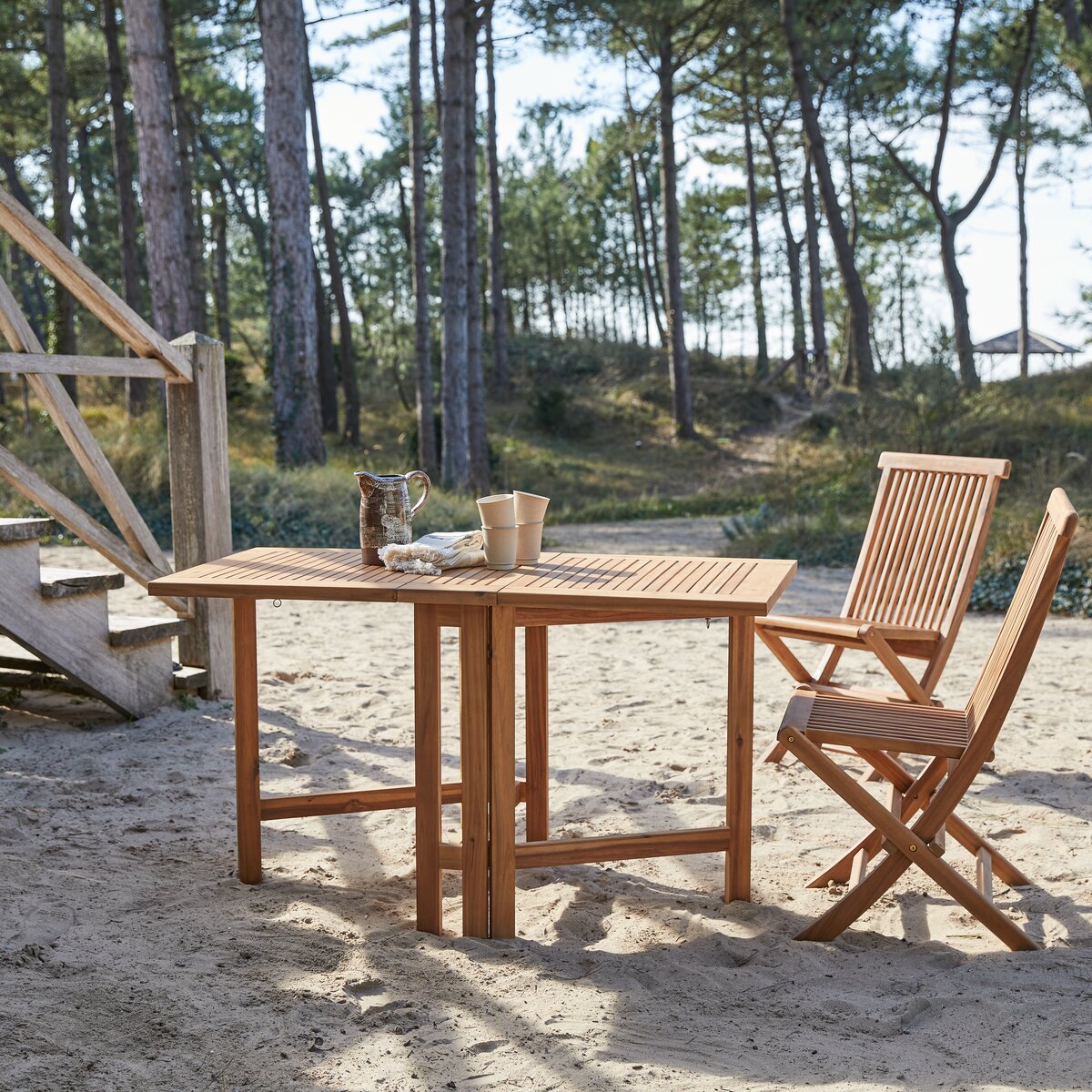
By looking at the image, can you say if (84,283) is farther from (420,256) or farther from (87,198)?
(87,198)

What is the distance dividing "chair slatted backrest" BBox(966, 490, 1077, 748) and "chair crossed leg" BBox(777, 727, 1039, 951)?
0.78 ft

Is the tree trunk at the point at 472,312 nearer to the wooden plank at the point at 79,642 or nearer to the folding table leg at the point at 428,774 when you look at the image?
the wooden plank at the point at 79,642

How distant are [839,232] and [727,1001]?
1663cm

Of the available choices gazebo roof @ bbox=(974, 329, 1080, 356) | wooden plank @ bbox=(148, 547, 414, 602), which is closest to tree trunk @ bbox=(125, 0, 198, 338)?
wooden plank @ bbox=(148, 547, 414, 602)

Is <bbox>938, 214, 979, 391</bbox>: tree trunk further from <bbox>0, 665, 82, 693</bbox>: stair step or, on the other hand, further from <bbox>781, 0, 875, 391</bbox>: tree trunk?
<bbox>0, 665, 82, 693</bbox>: stair step

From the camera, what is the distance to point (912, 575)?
480 centimetres

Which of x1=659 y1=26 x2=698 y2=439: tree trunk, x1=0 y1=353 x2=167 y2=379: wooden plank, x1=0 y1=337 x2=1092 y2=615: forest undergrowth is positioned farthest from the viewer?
x1=659 y1=26 x2=698 y2=439: tree trunk

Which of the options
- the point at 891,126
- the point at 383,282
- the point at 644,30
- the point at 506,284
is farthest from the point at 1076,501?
the point at 506,284

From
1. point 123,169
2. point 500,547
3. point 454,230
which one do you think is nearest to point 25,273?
point 123,169

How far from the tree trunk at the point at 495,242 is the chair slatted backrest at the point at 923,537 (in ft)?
48.0

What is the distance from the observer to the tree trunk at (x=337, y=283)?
2062 cm

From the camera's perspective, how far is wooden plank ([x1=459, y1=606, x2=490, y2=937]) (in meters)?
2.88

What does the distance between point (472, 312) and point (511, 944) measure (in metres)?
14.8

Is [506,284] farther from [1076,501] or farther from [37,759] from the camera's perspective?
[37,759]
